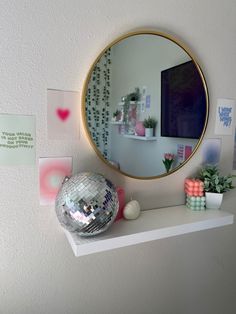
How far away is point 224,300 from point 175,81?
1091 mm

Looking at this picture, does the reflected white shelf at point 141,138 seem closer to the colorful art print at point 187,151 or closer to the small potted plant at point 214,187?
the colorful art print at point 187,151

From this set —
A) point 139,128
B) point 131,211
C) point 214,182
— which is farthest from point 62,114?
point 214,182

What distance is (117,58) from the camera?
0.77 m

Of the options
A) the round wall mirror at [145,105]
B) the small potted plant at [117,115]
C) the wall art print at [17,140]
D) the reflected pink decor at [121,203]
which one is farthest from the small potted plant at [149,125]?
the wall art print at [17,140]

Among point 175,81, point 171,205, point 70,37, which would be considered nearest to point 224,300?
point 171,205

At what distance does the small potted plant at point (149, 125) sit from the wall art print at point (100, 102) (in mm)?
153

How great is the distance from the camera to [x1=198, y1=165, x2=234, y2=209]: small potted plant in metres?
0.92

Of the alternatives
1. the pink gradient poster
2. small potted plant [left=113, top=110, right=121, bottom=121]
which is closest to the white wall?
the pink gradient poster

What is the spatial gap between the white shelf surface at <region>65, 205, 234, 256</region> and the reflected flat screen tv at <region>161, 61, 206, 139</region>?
306mm

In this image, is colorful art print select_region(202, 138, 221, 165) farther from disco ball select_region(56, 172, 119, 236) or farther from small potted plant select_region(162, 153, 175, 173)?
disco ball select_region(56, 172, 119, 236)

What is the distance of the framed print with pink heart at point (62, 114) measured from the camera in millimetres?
705

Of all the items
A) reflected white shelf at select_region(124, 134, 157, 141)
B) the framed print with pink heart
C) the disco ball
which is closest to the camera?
the disco ball

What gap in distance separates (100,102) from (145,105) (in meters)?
0.18

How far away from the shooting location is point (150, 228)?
73 centimetres
